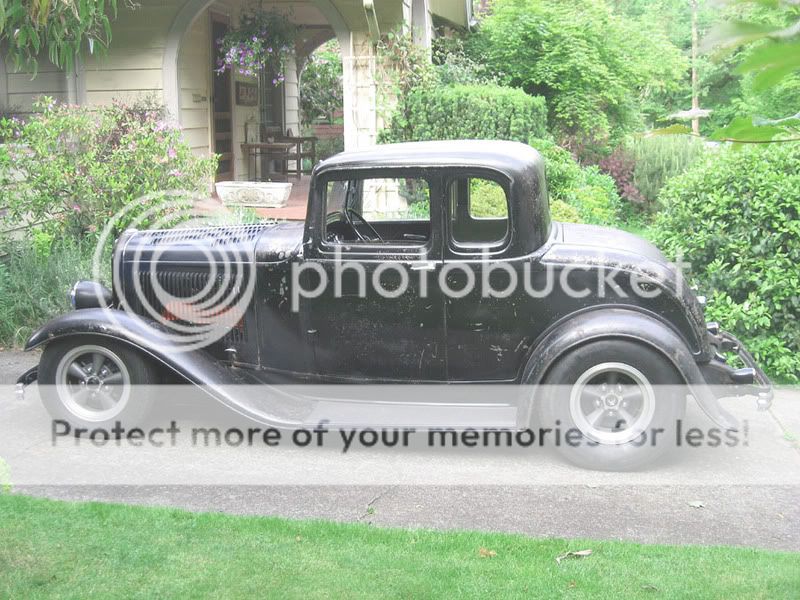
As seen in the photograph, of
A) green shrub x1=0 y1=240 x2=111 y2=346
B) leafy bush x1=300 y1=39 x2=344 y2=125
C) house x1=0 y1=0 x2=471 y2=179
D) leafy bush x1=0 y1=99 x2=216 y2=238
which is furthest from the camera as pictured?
leafy bush x1=300 y1=39 x2=344 y2=125

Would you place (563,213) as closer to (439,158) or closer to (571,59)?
(439,158)

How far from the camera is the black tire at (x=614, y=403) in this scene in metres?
5.08

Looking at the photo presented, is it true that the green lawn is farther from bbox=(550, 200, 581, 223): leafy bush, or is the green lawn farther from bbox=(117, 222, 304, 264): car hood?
bbox=(550, 200, 581, 223): leafy bush

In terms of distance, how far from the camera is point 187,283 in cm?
595

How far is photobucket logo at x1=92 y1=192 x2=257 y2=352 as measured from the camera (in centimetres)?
576

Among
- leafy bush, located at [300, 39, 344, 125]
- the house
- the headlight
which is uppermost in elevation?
leafy bush, located at [300, 39, 344, 125]

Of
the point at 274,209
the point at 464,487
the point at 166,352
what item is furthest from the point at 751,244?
the point at 274,209

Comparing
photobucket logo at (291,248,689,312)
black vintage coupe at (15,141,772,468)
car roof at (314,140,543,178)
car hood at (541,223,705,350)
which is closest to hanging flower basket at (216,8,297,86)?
black vintage coupe at (15,141,772,468)

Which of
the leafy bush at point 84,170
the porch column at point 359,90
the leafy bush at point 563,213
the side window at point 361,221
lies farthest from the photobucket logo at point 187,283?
the porch column at point 359,90

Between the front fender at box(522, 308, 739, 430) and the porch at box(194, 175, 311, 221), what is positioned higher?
the porch at box(194, 175, 311, 221)

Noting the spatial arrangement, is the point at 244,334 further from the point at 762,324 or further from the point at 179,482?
the point at 762,324

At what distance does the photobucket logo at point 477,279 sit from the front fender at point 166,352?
0.71m

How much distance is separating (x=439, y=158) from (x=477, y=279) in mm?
763

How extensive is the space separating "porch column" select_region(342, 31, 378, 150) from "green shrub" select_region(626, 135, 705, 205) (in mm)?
4687
